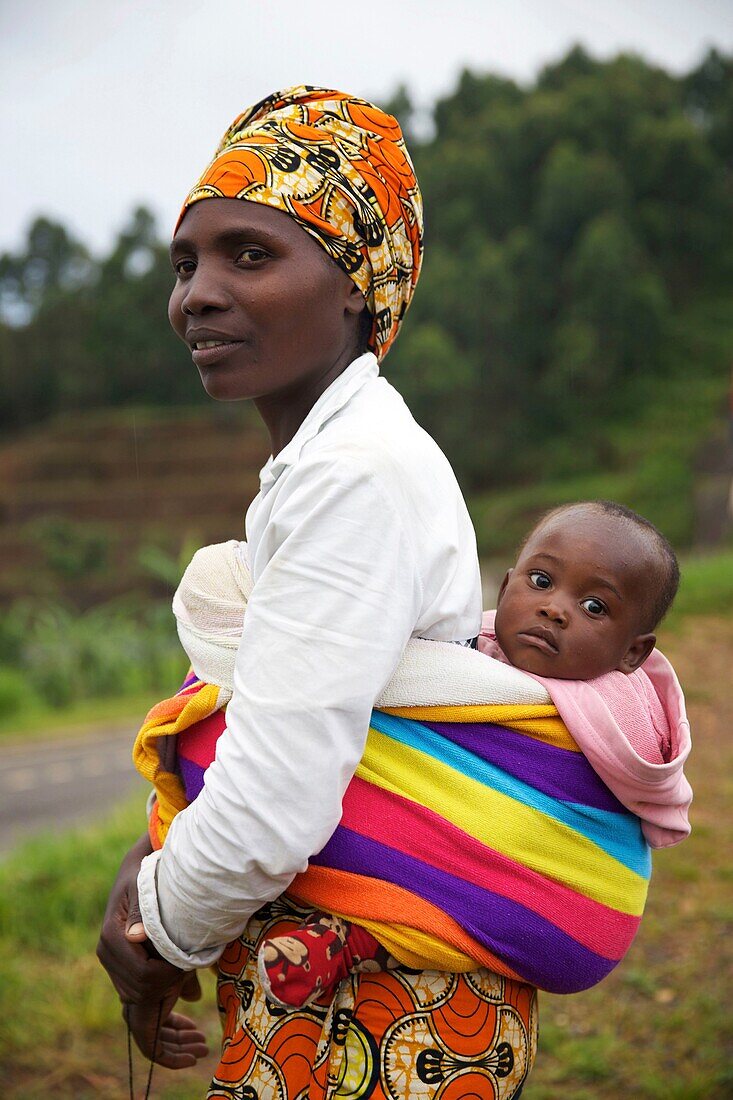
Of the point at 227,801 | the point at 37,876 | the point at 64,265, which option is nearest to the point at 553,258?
the point at 64,265

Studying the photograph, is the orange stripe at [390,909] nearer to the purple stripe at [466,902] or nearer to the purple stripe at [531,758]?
the purple stripe at [466,902]

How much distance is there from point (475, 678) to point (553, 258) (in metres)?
41.7

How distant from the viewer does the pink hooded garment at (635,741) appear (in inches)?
51.9

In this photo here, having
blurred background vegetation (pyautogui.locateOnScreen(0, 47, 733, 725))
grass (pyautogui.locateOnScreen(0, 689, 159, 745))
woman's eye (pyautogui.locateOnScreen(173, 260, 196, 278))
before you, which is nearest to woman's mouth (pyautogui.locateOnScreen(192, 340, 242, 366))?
woman's eye (pyautogui.locateOnScreen(173, 260, 196, 278))

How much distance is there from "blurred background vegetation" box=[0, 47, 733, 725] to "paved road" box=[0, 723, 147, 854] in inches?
→ 942

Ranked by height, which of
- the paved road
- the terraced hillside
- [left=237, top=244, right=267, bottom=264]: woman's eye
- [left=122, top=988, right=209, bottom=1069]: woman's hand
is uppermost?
[left=237, top=244, right=267, bottom=264]: woman's eye

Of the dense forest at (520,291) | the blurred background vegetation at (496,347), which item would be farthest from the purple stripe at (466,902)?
the dense forest at (520,291)

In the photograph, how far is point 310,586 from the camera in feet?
3.91

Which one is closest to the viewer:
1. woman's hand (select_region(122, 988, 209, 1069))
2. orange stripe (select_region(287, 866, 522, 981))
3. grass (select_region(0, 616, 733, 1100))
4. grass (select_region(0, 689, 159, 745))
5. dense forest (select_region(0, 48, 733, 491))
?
orange stripe (select_region(287, 866, 522, 981))

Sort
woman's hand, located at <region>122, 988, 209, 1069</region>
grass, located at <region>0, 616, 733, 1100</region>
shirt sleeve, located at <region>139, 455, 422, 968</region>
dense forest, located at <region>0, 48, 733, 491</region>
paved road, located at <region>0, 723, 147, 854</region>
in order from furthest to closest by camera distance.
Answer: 1. dense forest, located at <region>0, 48, 733, 491</region>
2. paved road, located at <region>0, 723, 147, 854</region>
3. grass, located at <region>0, 616, 733, 1100</region>
4. woman's hand, located at <region>122, 988, 209, 1069</region>
5. shirt sleeve, located at <region>139, 455, 422, 968</region>

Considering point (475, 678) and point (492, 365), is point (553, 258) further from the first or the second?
point (475, 678)

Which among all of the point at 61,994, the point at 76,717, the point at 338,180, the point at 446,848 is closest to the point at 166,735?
the point at 446,848

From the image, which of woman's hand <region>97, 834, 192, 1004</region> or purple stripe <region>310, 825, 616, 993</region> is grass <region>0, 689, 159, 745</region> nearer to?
woman's hand <region>97, 834, 192, 1004</region>

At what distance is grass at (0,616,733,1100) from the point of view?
3.01 m
